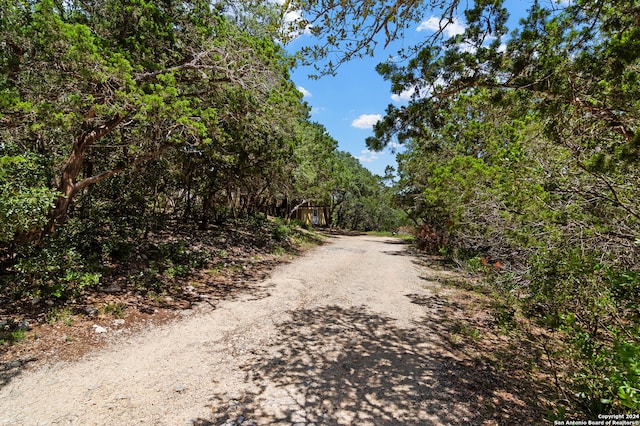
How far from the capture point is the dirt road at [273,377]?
2.81 meters

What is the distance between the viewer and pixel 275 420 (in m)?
2.75

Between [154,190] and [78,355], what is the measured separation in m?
6.08

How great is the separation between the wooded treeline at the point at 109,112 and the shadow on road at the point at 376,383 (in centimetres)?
370

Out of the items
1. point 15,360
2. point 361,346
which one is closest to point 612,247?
point 361,346

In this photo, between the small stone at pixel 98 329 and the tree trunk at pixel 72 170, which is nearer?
the small stone at pixel 98 329

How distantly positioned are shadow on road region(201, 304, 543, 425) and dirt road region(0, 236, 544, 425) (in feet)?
0.05

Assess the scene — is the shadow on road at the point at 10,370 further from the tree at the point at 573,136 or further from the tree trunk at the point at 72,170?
the tree at the point at 573,136

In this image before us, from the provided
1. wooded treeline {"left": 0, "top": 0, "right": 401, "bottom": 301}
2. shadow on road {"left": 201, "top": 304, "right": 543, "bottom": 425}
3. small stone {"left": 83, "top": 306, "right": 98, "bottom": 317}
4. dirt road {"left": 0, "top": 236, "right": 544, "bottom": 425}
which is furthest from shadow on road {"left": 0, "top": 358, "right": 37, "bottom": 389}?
shadow on road {"left": 201, "top": 304, "right": 543, "bottom": 425}

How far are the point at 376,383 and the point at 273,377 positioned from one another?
1166 millimetres

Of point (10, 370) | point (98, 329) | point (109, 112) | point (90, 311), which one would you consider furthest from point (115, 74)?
point (10, 370)

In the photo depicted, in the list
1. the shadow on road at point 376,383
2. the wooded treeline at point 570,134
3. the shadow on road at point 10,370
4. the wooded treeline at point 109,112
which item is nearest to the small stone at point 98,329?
the shadow on road at point 10,370

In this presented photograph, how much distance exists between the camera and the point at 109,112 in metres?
4.72

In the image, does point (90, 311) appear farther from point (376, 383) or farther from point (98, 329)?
point (376, 383)

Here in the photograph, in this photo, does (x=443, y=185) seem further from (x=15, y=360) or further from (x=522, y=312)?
(x=15, y=360)
